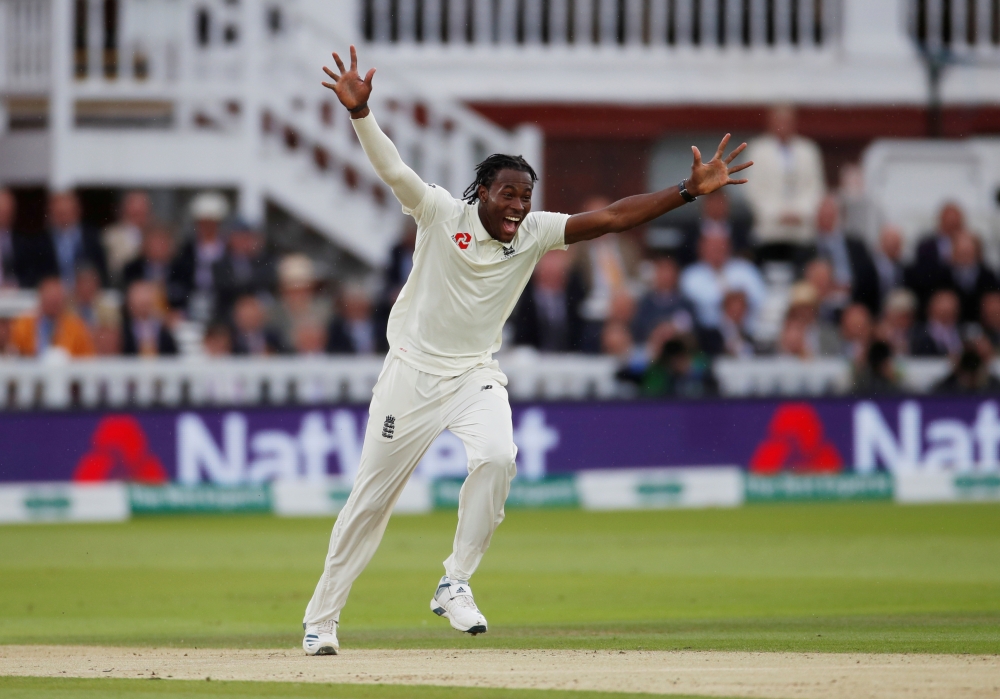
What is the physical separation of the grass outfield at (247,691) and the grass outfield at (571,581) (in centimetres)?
128

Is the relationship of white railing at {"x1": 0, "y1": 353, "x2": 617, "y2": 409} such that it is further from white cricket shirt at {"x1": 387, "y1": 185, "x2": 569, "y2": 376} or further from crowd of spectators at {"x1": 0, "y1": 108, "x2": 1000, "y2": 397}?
white cricket shirt at {"x1": 387, "y1": 185, "x2": 569, "y2": 376}

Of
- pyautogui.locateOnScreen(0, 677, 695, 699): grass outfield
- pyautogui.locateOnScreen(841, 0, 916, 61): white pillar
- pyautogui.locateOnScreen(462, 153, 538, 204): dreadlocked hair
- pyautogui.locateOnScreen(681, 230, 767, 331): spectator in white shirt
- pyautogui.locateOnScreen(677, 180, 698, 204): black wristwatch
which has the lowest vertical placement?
pyautogui.locateOnScreen(0, 677, 695, 699): grass outfield

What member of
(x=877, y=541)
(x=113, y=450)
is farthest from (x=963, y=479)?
(x=113, y=450)

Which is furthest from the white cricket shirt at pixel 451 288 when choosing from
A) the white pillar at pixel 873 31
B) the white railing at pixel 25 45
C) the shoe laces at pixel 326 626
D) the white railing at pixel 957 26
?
the white railing at pixel 957 26

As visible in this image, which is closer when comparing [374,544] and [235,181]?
[374,544]

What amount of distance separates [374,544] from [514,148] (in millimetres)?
10965

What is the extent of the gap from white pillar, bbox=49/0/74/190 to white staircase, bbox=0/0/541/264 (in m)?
0.01

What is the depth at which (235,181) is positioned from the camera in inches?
700

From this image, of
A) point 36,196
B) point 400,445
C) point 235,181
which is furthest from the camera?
point 36,196

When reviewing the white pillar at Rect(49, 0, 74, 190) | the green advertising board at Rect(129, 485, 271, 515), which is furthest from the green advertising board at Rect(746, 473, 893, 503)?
the white pillar at Rect(49, 0, 74, 190)

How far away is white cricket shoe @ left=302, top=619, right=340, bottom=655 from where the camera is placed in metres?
7.12

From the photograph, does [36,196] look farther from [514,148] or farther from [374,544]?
[374,544]

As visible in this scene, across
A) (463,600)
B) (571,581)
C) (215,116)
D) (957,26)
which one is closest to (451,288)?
(463,600)

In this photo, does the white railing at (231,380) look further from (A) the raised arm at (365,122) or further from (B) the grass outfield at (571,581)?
(A) the raised arm at (365,122)
